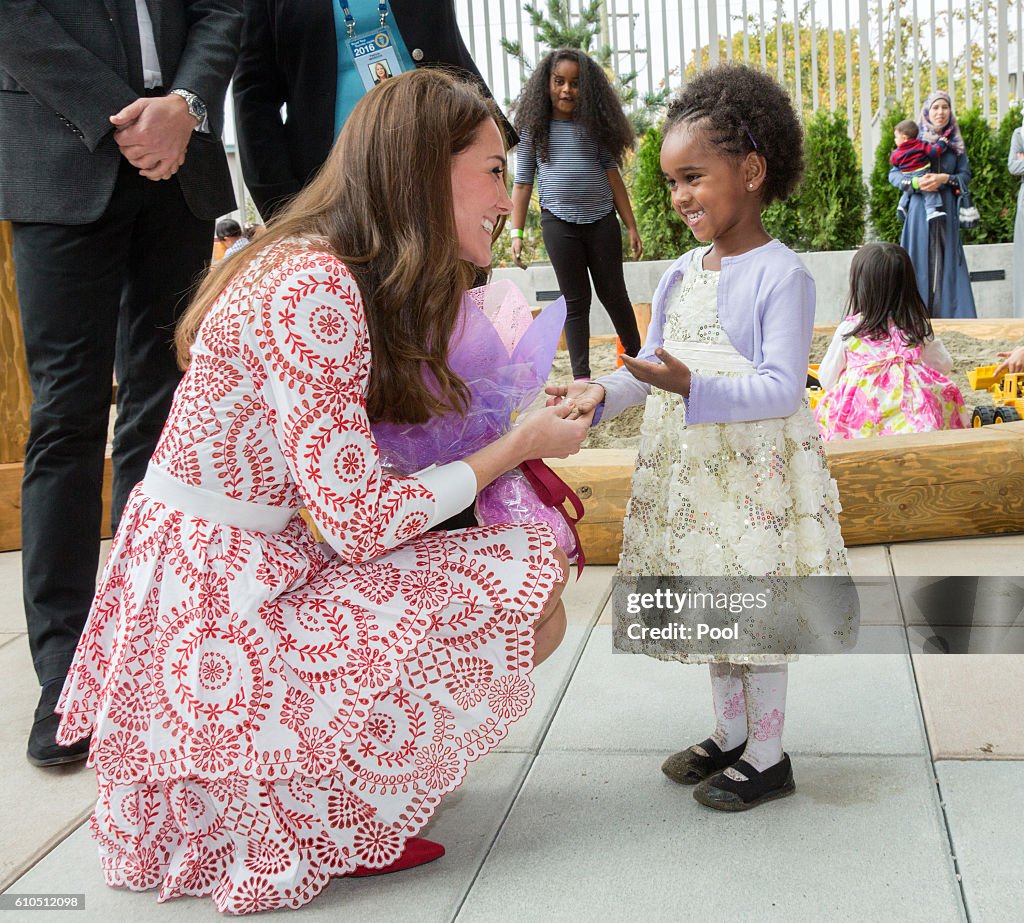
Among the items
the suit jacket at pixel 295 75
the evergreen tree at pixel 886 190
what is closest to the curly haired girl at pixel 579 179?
the suit jacket at pixel 295 75

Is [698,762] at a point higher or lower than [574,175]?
lower

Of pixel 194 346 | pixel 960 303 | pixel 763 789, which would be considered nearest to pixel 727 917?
pixel 763 789

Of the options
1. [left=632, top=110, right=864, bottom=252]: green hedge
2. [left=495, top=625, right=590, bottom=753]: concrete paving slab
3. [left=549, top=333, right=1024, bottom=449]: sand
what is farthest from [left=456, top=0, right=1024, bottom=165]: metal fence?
[left=495, top=625, right=590, bottom=753]: concrete paving slab

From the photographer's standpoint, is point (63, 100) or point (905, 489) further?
point (905, 489)

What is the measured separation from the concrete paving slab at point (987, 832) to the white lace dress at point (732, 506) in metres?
0.34

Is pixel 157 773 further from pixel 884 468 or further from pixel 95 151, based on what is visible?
pixel 884 468

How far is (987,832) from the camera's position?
1935 millimetres

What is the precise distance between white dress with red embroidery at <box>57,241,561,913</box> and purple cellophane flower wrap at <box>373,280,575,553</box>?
6.1 inches

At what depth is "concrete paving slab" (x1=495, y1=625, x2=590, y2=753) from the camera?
8.02 feet

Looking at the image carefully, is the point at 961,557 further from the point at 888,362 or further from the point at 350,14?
the point at 350,14

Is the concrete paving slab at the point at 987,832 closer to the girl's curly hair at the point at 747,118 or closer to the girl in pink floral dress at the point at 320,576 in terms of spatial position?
the girl in pink floral dress at the point at 320,576

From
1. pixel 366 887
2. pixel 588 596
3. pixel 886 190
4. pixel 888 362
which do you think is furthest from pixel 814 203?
pixel 366 887

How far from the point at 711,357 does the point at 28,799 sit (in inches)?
62.7

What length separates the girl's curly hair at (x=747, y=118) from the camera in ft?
7.22
